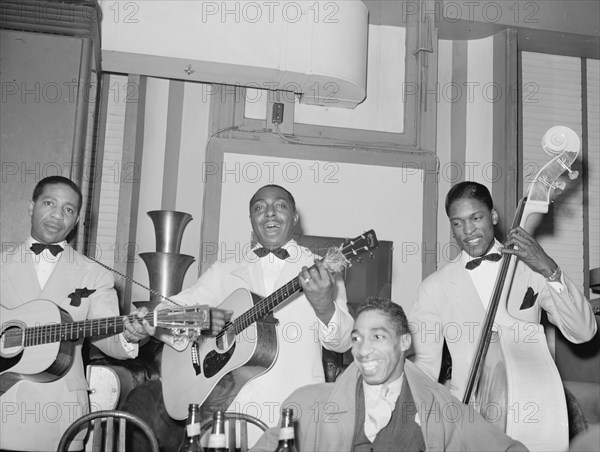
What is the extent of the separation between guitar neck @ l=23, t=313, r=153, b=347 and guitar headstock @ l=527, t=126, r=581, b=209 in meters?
1.69

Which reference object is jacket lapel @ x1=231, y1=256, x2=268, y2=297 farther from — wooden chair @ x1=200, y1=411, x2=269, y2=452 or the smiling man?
the smiling man

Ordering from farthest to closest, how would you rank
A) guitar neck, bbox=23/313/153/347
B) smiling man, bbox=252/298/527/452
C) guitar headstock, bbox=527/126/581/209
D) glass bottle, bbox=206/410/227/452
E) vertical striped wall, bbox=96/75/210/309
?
vertical striped wall, bbox=96/75/210/309, guitar neck, bbox=23/313/153/347, guitar headstock, bbox=527/126/581/209, smiling man, bbox=252/298/527/452, glass bottle, bbox=206/410/227/452

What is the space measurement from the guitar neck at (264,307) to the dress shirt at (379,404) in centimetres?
75

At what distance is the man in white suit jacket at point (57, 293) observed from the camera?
315 cm

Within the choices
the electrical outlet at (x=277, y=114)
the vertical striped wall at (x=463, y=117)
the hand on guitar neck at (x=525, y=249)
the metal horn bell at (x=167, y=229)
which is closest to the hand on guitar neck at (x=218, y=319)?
the hand on guitar neck at (x=525, y=249)

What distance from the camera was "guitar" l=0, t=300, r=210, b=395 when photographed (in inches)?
124

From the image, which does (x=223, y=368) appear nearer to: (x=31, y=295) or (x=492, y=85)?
(x=31, y=295)

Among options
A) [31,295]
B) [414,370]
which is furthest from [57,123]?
[414,370]

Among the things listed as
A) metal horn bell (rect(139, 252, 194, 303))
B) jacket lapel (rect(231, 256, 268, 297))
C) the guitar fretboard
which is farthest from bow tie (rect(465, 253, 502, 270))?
metal horn bell (rect(139, 252, 194, 303))

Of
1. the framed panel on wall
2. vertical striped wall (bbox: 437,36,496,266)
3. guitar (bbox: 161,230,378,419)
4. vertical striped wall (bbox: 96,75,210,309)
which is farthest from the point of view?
vertical striped wall (bbox: 437,36,496,266)

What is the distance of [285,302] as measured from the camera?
3.48 m

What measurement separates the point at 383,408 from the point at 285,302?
1071mm

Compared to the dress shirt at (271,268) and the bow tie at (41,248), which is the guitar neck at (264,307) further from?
the bow tie at (41,248)

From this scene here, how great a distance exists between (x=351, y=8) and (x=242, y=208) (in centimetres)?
158
